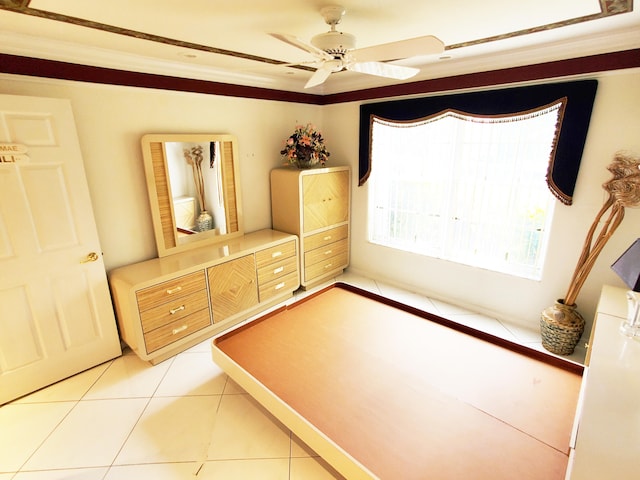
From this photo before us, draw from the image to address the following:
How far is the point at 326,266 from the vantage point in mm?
3953

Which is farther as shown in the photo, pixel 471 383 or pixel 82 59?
pixel 82 59

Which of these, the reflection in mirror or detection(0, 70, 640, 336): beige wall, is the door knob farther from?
the reflection in mirror

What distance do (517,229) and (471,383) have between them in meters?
1.71

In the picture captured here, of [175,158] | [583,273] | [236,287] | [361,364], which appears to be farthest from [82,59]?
[583,273]

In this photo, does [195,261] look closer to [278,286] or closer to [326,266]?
[278,286]

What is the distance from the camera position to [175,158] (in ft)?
9.13

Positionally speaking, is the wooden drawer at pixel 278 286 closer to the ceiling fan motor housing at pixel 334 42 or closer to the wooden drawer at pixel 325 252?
the wooden drawer at pixel 325 252

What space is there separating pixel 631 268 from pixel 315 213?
2638 mm

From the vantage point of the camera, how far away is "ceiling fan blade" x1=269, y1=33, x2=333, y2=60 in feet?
4.74

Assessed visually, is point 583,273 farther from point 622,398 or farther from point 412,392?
point 412,392

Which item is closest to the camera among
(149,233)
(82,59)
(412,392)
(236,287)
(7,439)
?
(412,392)

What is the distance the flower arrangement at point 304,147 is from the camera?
347cm

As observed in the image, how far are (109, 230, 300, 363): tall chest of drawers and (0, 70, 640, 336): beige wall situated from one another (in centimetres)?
38

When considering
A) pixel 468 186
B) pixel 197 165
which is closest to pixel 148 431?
pixel 197 165
